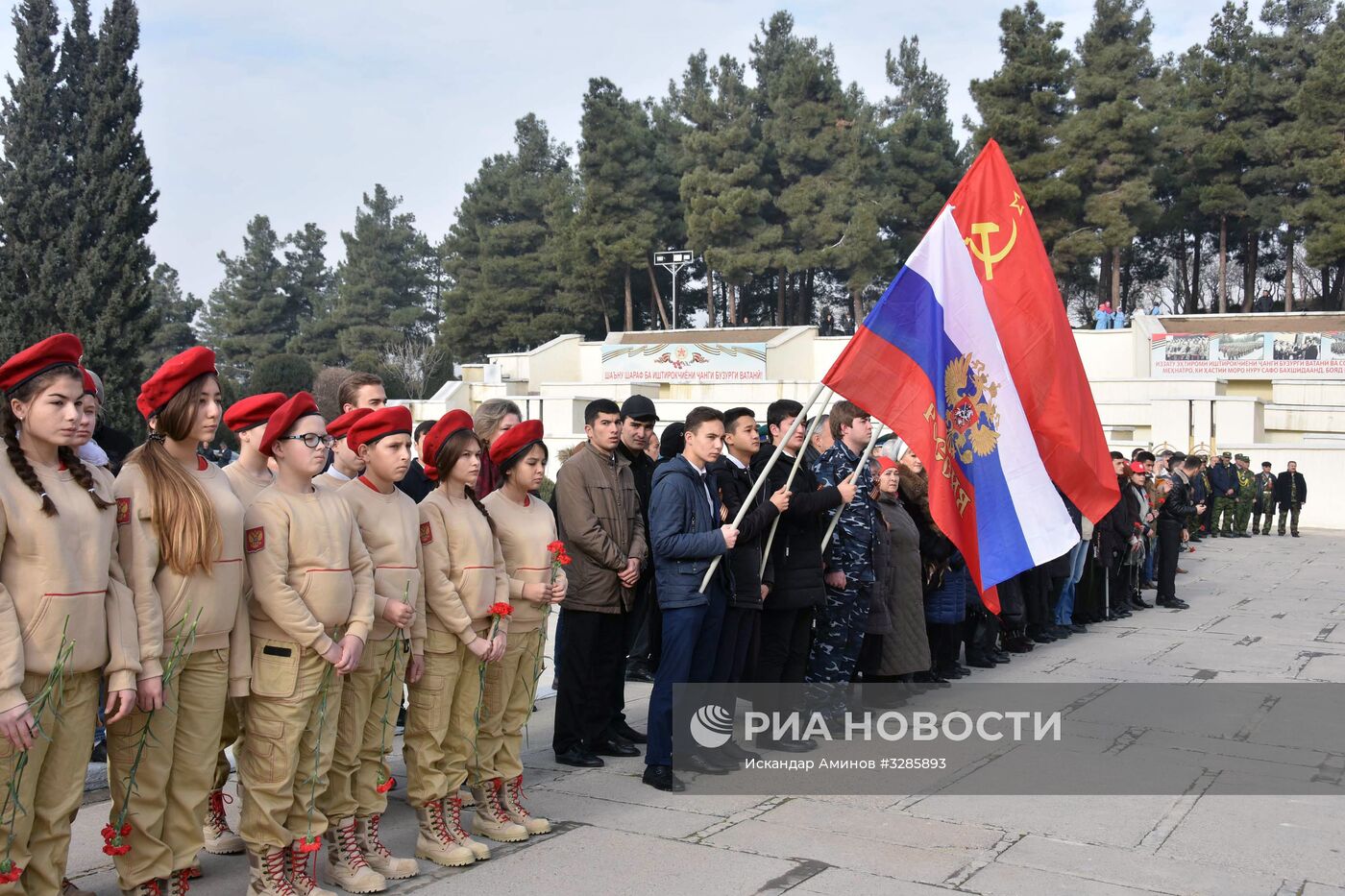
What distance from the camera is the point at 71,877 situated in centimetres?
443

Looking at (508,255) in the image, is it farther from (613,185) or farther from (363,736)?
(363,736)

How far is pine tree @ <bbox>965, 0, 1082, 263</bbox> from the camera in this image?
159ft

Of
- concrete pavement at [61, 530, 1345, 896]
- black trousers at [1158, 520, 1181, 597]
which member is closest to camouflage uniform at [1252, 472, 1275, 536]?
black trousers at [1158, 520, 1181, 597]

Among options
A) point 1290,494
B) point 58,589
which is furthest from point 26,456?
point 1290,494

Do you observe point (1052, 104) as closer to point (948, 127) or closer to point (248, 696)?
point (948, 127)

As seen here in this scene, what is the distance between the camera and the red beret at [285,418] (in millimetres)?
4270

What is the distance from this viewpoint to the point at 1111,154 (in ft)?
159

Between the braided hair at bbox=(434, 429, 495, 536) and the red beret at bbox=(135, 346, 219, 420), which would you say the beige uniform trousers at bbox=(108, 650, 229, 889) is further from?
the braided hair at bbox=(434, 429, 495, 536)

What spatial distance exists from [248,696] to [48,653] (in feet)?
2.61

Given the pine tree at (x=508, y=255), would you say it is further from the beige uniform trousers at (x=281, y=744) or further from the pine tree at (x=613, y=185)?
the beige uniform trousers at (x=281, y=744)

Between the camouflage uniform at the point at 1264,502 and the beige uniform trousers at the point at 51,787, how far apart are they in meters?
25.1

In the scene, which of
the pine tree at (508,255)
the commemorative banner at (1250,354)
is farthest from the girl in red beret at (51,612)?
the pine tree at (508,255)

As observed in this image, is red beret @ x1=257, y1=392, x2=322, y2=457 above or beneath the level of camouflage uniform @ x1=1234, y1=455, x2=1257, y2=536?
above

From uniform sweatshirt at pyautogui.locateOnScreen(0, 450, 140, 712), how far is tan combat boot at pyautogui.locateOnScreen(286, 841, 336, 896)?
883 mm
